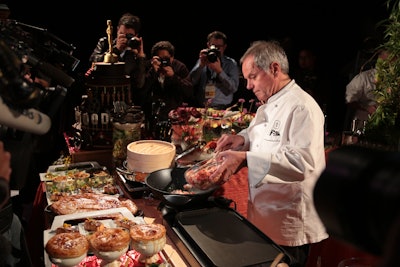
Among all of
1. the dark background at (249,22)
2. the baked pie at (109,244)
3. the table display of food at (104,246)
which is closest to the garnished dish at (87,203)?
the table display of food at (104,246)

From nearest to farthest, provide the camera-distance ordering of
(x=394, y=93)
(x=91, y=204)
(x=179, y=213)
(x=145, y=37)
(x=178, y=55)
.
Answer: (x=179, y=213)
(x=91, y=204)
(x=394, y=93)
(x=145, y=37)
(x=178, y=55)

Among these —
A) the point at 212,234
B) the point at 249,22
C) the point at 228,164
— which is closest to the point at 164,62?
the point at 228,164

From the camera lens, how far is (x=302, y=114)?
2154 mm

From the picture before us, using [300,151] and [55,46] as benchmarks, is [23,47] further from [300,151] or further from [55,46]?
[300,151]

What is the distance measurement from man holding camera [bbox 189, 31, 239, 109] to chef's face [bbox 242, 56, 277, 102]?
2.42 metres

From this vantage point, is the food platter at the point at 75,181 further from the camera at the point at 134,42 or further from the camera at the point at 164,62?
the camera at the point at 164,62

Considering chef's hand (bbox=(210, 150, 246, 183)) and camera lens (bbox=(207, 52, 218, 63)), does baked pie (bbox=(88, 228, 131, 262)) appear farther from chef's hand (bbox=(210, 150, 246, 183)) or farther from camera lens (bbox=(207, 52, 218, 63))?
camera lens (bbox=(207, 52, 218, 63))

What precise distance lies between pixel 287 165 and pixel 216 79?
10.1 ft

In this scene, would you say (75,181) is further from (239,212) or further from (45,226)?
(239,212)

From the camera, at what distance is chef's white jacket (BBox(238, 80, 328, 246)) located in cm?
206

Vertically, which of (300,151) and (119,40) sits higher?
(119,40)

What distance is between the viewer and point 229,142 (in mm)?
2518

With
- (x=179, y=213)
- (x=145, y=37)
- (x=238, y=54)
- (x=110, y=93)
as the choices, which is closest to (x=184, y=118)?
(x=110, y=93)

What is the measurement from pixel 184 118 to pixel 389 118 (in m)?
1.32
